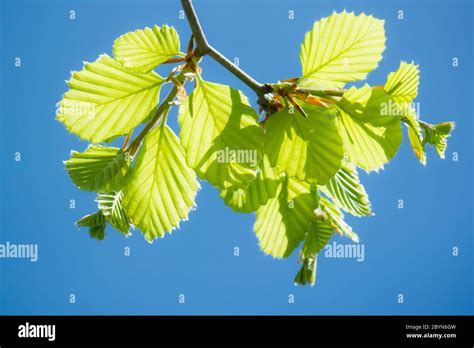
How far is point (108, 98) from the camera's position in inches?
32.3

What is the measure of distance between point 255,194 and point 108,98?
0.31 m

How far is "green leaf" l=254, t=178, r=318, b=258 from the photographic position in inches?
39.2

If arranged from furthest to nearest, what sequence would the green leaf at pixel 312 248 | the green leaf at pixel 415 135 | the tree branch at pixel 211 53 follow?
the green leaf at pixel 312 248, the green leaf at pixel 415 135, the tree branch at pixel 211 53

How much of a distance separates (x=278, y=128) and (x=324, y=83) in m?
0.12

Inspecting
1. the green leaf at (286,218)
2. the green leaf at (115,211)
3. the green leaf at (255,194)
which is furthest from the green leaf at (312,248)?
the green leaf at (115,211)

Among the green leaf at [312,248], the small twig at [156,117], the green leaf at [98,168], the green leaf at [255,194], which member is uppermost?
the small twig at [156,117]

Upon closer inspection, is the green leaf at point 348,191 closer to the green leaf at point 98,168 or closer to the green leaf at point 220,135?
the green leaf at point 220,135

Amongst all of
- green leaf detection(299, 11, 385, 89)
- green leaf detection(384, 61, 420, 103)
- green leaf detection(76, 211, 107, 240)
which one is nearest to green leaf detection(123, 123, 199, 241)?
green leaf detection(76, 211, 107, 240)

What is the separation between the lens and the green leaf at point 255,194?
3.02 feet

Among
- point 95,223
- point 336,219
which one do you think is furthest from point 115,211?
point 336,219

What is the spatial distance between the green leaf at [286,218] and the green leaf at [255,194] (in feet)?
0.24

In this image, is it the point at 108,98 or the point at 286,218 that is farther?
the point at 286,218

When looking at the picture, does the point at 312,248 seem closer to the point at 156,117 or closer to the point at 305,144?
the point at 305,144

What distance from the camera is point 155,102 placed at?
0.83 m
